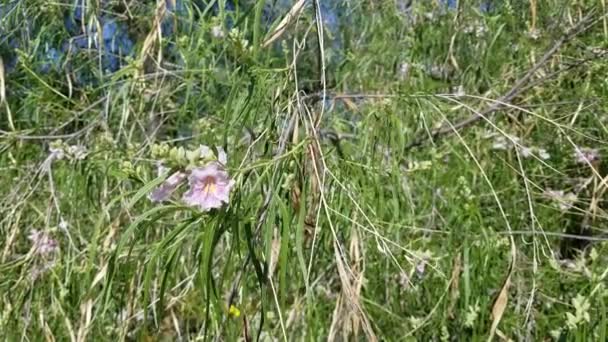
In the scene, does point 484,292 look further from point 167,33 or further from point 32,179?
point 167,33

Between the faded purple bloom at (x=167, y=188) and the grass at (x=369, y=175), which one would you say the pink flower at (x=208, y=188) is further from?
the grass at (x=369, y=175)

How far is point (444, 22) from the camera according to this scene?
2311 millimetres

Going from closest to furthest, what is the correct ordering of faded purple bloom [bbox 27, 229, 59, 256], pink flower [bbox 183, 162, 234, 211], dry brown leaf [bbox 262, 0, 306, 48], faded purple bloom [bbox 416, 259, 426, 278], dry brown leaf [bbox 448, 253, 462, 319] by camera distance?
pink flower [bbox 183, 162, 234, 211], dry brown leaf [bbox 262, 0, 306, 48], faded purple bloom [bbox 416, 259, 426, 278], dry brown leaf [bbox 448, 253, 462, 319], faded purple bloom [bbox 27, 229, 59, 256]

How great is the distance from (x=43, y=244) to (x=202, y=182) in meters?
1.20

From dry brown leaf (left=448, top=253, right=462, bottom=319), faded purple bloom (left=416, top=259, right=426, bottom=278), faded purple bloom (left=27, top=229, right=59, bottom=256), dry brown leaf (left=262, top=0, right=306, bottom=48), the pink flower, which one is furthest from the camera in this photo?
faded purple bloom (left=27, top=229, right=59, bottom=256)

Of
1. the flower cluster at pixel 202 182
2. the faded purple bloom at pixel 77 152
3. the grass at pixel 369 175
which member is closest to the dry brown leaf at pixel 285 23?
the grass at pixel 369 175

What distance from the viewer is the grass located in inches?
50.6

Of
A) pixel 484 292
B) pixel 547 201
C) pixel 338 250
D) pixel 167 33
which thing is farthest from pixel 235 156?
pixel 167 33

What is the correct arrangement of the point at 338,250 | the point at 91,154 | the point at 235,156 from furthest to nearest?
the point at 91,154
the point at 235,156
the point at 338,250

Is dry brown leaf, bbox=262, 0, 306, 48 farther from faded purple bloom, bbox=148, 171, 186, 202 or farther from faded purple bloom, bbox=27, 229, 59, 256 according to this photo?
faded purple bloom, bbox=27, 229, 59, 256

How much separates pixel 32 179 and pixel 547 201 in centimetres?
129

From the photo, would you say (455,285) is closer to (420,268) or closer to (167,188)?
(420,268)

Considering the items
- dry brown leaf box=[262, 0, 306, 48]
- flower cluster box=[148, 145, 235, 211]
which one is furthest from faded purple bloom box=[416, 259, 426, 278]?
flower cluster box=[148, 145, 235, 211]

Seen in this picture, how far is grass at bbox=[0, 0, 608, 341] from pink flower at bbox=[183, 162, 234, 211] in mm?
227
